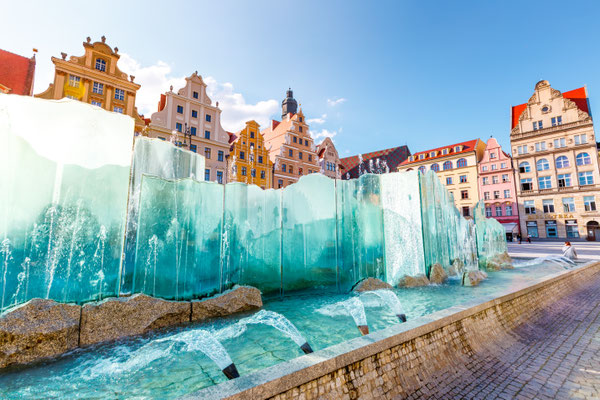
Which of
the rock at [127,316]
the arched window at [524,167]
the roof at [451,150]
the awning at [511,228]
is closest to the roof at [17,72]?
the rock at [127,316]

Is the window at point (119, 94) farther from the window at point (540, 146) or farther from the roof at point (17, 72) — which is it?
the window at point (540, 146)

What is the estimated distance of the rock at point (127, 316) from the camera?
4828 millimetres

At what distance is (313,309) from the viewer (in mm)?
6871

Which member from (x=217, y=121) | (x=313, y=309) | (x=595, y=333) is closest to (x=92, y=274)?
(x=313, y=309)

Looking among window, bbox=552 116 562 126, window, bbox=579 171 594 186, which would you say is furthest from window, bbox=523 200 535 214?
window, bbox=552 116 562 126

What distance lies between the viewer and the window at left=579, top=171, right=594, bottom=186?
111 ft

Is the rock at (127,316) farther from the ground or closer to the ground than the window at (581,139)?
closer to the ground

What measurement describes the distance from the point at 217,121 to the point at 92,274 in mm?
27795

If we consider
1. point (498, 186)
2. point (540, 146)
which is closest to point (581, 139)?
point (540, 146)

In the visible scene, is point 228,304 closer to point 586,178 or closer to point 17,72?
point 17,72

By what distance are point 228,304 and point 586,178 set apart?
4576 cm

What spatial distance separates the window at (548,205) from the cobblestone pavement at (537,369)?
3871cm

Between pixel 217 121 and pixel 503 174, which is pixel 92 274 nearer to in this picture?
pixel 217 121

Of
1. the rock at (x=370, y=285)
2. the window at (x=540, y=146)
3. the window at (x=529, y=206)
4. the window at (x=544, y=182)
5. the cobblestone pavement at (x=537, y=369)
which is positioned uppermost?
the window at (x=540, y=146)
